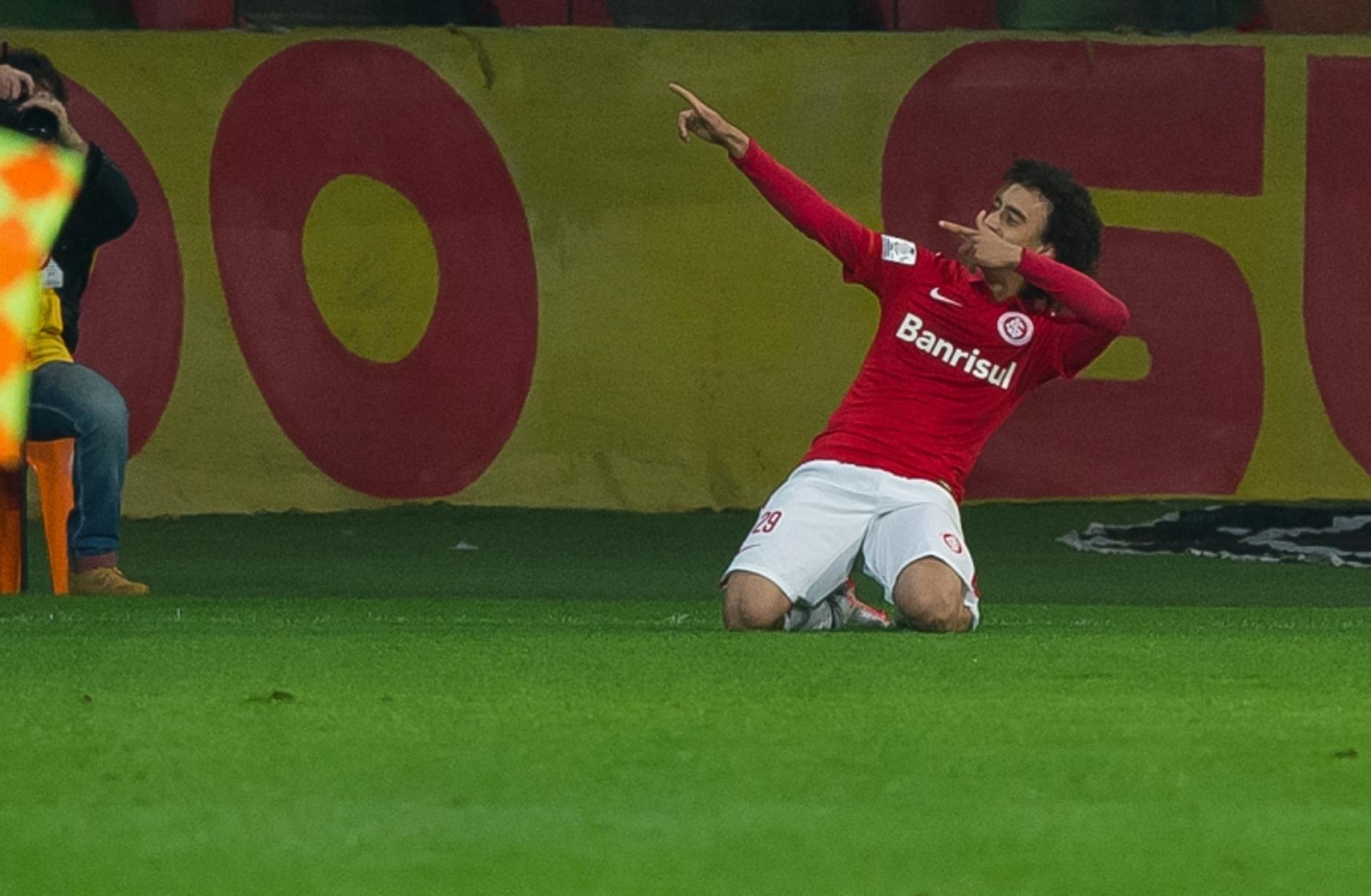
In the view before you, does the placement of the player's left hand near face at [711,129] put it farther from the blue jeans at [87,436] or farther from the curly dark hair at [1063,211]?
the blue jeans at [87,436]

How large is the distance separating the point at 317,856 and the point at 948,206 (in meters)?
8.16

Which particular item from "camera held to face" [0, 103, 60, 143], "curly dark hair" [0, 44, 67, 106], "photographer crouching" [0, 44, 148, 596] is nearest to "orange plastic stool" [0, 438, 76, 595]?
"photographer crouching" [0, 44, 148, 596]

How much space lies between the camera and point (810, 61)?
11188mm

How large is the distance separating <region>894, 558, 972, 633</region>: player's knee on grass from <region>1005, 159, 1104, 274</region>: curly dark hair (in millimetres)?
860

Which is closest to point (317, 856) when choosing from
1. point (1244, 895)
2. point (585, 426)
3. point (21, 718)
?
point (1244, 895)

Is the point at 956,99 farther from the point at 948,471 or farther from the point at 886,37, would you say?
the point at 948,471

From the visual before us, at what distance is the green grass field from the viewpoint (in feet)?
10.8

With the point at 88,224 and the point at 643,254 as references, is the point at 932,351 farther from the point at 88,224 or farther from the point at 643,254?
the point at 643,254

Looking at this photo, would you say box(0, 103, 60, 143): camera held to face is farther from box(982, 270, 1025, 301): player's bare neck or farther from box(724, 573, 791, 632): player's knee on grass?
box(982, 270, 1025, 301): player's bare neck

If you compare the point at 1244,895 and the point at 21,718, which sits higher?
the point at 1244,895

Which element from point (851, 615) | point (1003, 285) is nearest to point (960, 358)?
A: point (1003, 285)

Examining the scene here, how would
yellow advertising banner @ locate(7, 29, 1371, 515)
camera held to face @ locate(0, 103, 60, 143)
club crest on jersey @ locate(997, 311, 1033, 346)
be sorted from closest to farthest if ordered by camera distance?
club crest on jersey @ locate(997, 311, 1033, 346), camera held to face @ locate(0, 103, 60, 143), yellow advertising banner @ locate(7, 29, 1371, 515)

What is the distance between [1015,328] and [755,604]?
0.92m

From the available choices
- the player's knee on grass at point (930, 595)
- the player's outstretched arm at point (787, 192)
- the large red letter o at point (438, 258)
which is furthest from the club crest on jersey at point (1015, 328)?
the large red letter o at point (438, 258)
